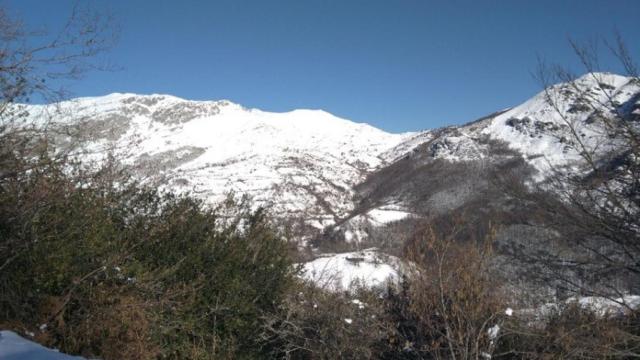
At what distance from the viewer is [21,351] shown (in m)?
4.33

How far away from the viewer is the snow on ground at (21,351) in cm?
420

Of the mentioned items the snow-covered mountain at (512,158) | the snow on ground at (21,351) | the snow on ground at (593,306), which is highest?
the snow-covered mountain at (512,158)

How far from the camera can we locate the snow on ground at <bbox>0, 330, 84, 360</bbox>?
13.8 feet

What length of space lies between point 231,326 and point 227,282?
2.77ft

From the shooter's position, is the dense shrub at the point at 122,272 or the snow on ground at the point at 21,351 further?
the dense shrub at the point at 122,272

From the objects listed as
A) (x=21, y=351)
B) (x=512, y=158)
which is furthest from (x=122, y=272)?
(x=512, y=158)

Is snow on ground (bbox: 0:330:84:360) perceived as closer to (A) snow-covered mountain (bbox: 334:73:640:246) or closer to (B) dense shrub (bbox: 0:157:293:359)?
(B) dense shrub (bbox: 0:157:293:359)

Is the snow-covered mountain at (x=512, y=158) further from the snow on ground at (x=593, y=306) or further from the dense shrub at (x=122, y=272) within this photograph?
the dense shrub at (x=122, y=272)

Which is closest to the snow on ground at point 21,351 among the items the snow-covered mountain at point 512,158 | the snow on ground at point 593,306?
the snow on ground at point 593,306

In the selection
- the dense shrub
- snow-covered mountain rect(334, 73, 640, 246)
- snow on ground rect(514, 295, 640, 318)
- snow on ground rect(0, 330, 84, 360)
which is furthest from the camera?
snow on ground rect(514, 295, 640, 318)

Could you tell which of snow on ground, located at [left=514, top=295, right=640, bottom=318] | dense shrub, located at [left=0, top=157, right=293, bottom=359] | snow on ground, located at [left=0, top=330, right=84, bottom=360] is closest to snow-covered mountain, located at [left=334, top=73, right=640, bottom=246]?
snow on ground, located at [left=514, top=295, right=640, bottom=318]

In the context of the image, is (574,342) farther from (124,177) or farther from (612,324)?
(124,177)

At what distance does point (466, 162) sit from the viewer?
175750mm

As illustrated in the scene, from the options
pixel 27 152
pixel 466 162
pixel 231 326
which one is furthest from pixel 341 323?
pixel 466 162
